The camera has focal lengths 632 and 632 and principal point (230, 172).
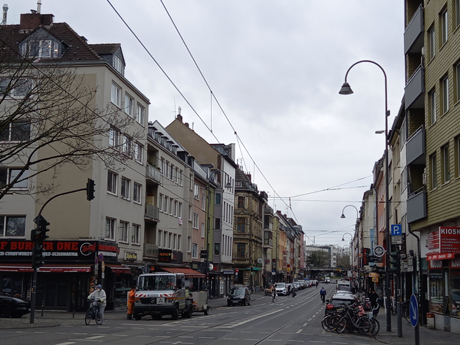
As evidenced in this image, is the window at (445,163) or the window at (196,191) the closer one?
the window at (445,163)

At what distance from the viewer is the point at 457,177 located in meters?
23.3

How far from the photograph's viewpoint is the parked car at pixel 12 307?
28891 millimetres

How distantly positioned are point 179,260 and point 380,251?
30.1 metres

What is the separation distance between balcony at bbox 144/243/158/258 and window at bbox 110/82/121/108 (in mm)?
11422

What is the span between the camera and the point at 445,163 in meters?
25.6

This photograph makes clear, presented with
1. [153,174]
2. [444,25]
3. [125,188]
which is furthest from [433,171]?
[153,174]

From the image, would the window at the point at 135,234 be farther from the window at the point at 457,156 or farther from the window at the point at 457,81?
the window at the point at 457,81

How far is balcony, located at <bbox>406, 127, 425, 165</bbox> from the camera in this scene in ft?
93.7

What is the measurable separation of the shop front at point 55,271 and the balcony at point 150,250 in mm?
8137

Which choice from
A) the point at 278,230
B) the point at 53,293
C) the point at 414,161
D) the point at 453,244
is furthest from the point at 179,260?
the point at 278,230

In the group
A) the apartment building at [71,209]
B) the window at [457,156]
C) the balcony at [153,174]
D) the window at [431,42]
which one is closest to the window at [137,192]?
the balcony at [153,174]

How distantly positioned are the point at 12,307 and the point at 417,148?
2004 cm

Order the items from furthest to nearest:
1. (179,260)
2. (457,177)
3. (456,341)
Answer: (179,260) → (457,177) → (456,341)

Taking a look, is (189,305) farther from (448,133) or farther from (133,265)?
(448,133)
